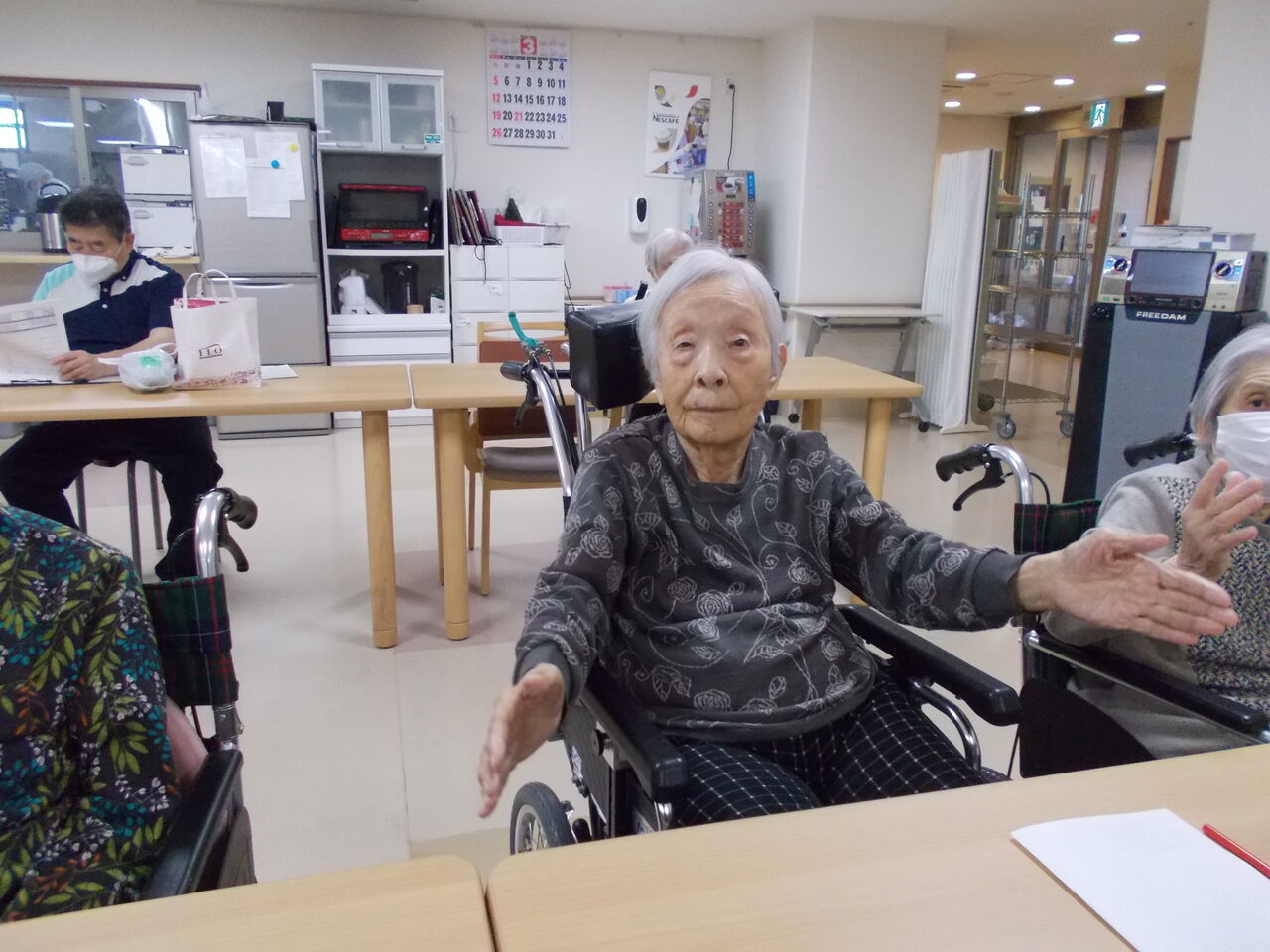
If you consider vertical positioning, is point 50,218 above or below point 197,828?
above

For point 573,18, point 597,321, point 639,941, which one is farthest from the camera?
point 573,18

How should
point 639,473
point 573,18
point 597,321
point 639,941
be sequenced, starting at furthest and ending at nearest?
point 573,18 → point 597,321 → point 639,473 → point 639,941

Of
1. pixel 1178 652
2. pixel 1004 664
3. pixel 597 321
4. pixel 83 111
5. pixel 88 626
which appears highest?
pixel 83 111

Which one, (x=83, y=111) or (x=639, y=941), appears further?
(x=83, y=111)

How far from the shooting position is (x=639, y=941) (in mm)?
654

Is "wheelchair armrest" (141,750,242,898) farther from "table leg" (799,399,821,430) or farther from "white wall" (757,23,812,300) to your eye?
"white wall" (757,23,812,300)

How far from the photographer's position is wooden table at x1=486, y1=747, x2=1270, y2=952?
666mm

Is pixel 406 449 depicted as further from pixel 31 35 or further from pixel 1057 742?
pixel 1057 742

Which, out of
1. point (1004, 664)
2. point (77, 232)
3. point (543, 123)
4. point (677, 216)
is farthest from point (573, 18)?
point (1004, 664)

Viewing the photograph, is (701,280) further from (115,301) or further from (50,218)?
(50,218)

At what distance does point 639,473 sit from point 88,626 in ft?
2.34

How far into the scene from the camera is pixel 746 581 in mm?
1300

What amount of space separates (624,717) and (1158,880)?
565 mm

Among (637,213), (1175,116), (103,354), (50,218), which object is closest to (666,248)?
(103,354)
